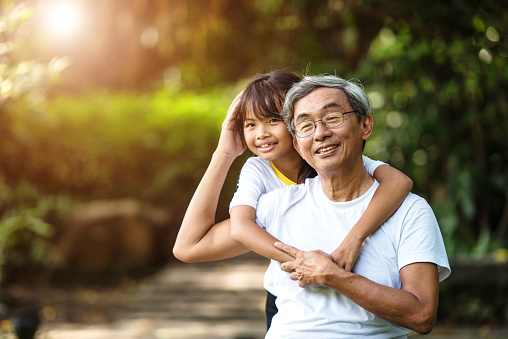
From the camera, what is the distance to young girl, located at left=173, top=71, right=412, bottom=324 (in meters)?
1.96

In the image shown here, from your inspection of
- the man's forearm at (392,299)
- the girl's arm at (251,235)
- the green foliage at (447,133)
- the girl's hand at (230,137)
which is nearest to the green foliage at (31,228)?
the green foliage at (447,133)

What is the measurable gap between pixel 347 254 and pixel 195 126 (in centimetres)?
716

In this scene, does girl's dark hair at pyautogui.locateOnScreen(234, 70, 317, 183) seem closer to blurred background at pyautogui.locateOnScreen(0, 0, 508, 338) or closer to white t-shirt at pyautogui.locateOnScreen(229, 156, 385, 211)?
white t-shirt at pyautogui.locateOnScreen(229, 156, 385, 211)

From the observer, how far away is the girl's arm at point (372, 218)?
179 centimetres

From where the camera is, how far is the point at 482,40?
159 inches

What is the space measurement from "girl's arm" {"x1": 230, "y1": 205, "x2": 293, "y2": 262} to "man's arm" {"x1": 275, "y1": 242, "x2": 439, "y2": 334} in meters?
0.13

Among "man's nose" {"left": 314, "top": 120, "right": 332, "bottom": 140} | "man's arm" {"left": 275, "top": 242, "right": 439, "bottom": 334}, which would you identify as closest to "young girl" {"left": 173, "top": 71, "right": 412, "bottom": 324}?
"man's arm" {"left": 275, "top": 242, "right": 439, "bottom": 334}

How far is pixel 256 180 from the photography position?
2.18 m

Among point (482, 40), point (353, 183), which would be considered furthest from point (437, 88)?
point (353, 183)

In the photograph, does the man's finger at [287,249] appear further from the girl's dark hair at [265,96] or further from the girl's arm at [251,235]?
the girl's dark hair at [265,96]

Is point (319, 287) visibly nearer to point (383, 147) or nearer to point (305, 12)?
point (383, 147)

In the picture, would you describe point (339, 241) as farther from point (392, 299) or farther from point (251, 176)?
point (251, 176)

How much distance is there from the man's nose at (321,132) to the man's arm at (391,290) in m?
0.36

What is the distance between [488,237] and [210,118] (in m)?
4.60
